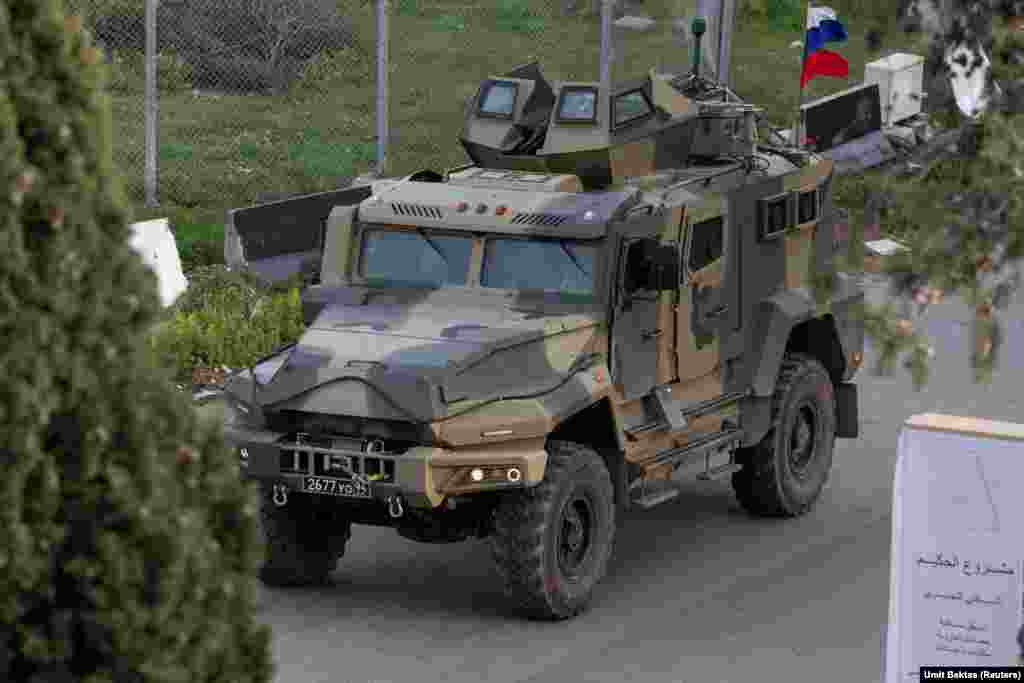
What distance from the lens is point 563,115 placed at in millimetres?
12312

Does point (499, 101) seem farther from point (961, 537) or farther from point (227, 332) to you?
point (961, 537)

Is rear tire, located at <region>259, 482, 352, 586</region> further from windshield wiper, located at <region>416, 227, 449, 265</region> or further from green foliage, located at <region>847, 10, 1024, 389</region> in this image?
green foliage, located at <region>847, 10, 1024, 389</region>

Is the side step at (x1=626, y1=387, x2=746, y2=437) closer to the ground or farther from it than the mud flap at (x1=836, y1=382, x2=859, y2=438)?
farther from it

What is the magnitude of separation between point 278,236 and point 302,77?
294 cm

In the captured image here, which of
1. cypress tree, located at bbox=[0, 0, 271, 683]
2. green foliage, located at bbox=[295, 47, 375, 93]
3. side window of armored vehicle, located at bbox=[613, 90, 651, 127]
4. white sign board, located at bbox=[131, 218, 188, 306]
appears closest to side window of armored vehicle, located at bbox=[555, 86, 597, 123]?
side window of armored vehicle, located at bbox=[613, 90, 651, 127]

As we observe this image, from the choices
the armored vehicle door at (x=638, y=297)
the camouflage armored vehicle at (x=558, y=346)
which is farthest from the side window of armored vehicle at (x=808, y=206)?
the armored vehicle door at (x=638, y=297)

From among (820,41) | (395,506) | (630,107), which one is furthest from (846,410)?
(820,41)

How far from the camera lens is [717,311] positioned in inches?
486

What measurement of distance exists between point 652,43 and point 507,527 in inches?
446

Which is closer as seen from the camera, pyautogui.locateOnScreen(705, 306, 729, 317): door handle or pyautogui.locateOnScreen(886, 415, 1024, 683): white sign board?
pyautogui.locateOnScreen(886, 415, 1024, 683): white sign board

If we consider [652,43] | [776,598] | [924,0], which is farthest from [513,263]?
[652,43]

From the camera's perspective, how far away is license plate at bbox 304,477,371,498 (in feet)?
34.9

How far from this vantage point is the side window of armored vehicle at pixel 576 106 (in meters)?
12.3

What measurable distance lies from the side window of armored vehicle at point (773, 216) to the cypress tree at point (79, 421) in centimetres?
729
